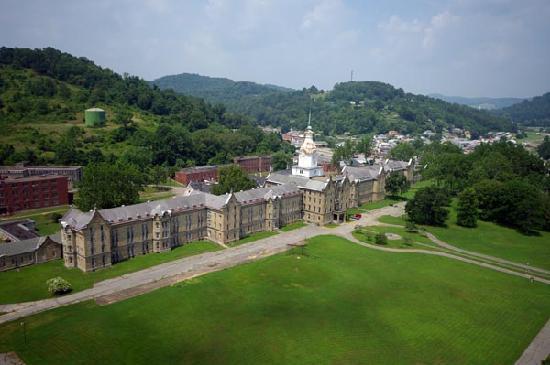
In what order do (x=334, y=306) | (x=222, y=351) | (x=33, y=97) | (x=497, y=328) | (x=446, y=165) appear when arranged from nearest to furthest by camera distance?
(x=222, y=351) → (x=497, y=328) → (x=334, y=306) → (x=446, y=165) → (x=33, y=97)

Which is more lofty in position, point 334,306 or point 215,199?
point 215,199

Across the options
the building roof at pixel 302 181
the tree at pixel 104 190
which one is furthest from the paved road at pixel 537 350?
the tree at pixel 104 190

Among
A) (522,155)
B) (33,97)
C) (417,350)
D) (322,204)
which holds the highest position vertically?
(33,97)

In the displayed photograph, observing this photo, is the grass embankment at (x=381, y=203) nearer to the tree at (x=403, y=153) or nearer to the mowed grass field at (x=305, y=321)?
the tree at (x=403, y=153)

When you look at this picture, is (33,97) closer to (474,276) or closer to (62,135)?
(62,135)

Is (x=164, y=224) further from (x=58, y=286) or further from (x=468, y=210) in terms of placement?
(x=468, y=210)

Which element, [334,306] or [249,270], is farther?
[249,270]

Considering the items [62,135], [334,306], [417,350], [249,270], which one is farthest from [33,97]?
[417,350]

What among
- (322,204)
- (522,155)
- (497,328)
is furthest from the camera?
(522,155)
